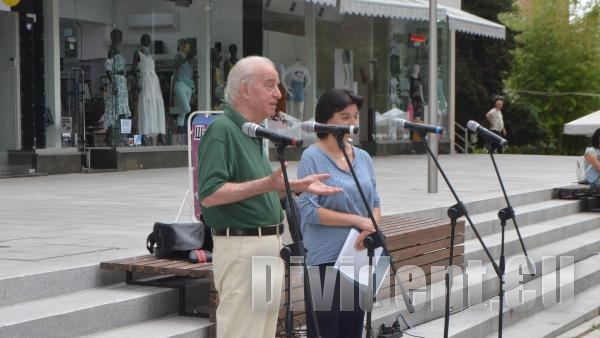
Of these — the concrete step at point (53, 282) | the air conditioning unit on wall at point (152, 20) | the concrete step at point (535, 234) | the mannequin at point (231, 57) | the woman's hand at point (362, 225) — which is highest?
the air conditioning unit on wall at point (152, 20)

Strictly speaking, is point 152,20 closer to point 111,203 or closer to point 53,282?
point 111,203

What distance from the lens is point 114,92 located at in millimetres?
16234

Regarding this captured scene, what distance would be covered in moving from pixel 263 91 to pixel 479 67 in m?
33.3

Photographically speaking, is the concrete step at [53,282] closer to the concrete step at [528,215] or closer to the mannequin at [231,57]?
the concrete step at [528,215]

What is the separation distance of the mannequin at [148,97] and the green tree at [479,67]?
19.6 meters

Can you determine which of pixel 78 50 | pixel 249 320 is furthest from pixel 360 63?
pixel 249 320

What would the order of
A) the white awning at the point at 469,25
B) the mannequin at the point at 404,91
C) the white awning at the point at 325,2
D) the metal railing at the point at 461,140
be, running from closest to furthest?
the white awning at the point at 325,2, the white awning at the point at 469,25, the mannequin at the point at 404,91, the metal railing at the point at 461,140

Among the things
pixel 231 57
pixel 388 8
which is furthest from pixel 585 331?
pixel 388 8

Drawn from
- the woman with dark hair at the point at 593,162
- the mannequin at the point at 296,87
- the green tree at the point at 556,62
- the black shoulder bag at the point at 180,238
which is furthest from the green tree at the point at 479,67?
the black shoulder bag at the point at 180,238

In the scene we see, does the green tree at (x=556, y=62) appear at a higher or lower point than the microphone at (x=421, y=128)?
higher

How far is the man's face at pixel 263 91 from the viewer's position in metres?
4.02

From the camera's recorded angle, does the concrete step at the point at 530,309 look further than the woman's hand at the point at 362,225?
Yes

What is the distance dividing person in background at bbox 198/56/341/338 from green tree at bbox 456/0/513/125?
31325mm

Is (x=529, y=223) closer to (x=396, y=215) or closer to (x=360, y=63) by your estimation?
(x=396, y=215)
